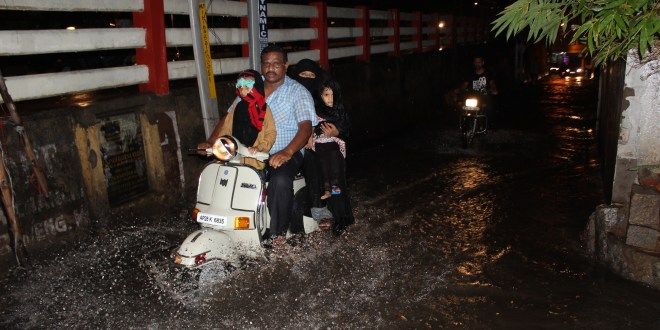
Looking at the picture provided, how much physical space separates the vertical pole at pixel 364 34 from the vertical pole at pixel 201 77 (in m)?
5.75

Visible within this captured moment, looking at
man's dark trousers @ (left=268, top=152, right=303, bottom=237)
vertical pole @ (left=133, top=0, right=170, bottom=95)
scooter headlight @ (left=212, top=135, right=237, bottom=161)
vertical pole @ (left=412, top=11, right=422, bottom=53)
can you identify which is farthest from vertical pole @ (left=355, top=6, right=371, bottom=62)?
scooter headlight @ (left=212, top=135, right=237, bottom=161)

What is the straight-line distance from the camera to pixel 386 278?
4.51 m

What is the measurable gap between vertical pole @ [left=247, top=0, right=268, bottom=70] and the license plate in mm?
2492

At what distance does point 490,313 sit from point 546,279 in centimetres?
89

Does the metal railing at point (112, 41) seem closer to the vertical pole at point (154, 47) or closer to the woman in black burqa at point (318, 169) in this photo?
the vertical pole at point (154, 47)

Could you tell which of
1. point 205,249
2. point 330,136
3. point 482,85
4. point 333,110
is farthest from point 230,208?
point 482,85

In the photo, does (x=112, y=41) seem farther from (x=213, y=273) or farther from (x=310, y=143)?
(x=213, y=273)

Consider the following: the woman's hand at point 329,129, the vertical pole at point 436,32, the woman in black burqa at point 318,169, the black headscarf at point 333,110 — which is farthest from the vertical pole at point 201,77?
the vertical pole at point 436,32

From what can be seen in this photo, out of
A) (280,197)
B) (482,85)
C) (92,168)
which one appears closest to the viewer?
(280,197)

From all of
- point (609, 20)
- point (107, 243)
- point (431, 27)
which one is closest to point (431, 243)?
point (609, 20)

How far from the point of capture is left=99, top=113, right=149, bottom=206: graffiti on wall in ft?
17.3

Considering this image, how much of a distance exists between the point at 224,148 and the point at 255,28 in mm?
2518

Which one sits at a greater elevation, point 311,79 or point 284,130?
point 311,79

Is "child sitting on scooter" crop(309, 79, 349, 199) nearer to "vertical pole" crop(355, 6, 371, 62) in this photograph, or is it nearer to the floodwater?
the floodwater
